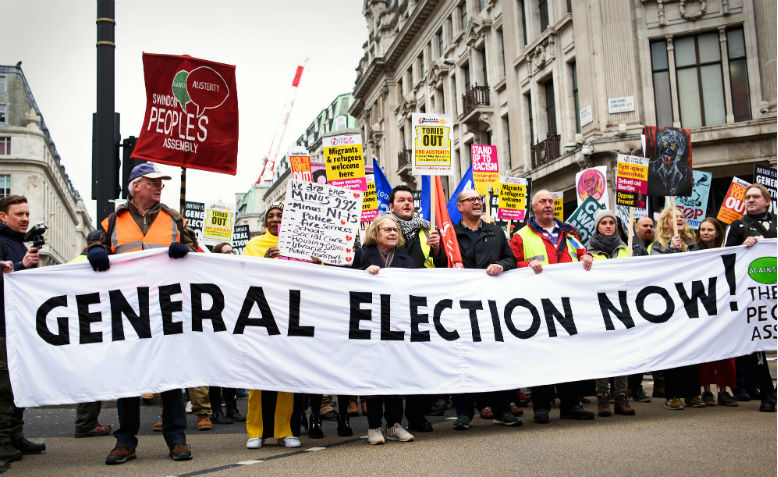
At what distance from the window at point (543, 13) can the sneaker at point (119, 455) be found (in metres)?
23.1

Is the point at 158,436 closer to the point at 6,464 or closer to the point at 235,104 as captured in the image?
the point at 6,464

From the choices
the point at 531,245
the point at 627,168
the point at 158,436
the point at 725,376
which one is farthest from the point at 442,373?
the point at 627,168

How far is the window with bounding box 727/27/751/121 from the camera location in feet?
69.1

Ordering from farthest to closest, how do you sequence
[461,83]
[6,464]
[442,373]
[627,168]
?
1. [461,83]
2. [627,168]
3. [442,373]
4. [6,464]

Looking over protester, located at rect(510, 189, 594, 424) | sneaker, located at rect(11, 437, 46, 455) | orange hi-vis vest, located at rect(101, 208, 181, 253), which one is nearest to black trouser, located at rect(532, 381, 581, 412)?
protester, located at rect(510, 189, 594, 424)

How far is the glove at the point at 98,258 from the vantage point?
5730mm

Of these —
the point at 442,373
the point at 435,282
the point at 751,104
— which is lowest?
the point at 442,373

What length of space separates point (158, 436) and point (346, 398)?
6.04 ft

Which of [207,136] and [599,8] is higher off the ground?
[599,8]

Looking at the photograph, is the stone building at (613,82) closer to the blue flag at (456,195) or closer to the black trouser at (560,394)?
the blue flag at (456,195)

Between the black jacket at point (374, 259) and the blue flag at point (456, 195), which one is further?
the blue flag at point (456, 195)

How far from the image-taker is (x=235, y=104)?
26.1 feet

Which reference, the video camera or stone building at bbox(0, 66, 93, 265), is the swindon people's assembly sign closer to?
the video camera

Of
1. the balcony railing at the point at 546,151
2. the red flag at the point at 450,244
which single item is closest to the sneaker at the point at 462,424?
the red flag at the point at 450,244
